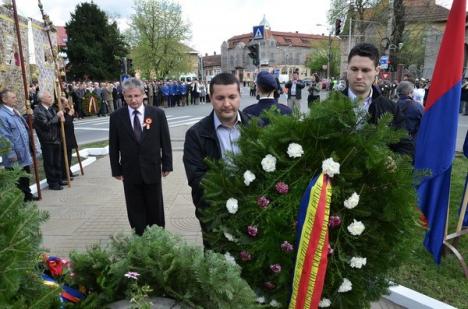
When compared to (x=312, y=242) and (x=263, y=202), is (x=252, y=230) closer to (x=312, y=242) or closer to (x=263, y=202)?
(x=263, y=202)

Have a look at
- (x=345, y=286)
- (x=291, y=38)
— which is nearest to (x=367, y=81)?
(x=345, y=286)

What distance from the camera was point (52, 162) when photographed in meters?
7.48

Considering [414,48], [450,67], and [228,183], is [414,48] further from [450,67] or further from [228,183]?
[228,183]

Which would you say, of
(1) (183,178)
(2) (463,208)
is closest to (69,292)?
(2) (463,208)

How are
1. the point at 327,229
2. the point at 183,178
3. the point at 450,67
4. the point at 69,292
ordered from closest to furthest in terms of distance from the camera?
the point at 69,292 → the point at 327,229 → the point at 450,67 → the point at 183,178

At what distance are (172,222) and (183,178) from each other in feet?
8.87

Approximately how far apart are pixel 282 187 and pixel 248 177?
20 cm

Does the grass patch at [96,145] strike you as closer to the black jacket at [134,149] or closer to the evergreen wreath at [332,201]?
the black jacket at [134,149]

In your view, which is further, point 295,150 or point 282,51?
point 282,51

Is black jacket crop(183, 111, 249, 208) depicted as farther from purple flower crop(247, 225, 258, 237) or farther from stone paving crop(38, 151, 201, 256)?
stone paving crop(38, 151, 201, 256)

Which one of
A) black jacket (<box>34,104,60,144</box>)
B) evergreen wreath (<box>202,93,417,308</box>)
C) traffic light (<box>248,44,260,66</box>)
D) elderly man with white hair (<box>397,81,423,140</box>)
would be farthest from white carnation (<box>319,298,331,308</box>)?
traffic light (<box>248,44,260,66</box>)

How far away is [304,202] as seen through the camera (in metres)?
2.08

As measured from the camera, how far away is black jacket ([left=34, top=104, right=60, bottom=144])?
7.12 metres

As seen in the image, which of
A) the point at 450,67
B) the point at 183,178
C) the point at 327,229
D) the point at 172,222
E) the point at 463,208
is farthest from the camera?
the point at 183,178
